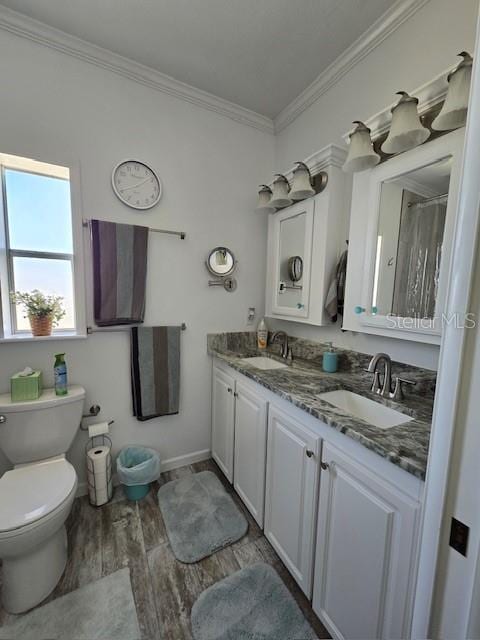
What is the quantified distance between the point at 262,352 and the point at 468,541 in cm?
165

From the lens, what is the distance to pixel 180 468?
2.08m

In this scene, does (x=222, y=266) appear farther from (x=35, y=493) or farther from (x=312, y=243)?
(x=35, y=493)

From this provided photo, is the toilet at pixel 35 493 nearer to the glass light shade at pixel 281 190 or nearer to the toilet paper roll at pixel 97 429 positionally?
the toilet paper roll at pixel 97 429

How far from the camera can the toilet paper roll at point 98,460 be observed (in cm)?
165

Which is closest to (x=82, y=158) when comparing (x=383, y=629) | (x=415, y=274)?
(x=415, y=274)

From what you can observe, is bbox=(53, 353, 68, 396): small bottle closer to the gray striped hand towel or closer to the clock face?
the gray striped hand towel

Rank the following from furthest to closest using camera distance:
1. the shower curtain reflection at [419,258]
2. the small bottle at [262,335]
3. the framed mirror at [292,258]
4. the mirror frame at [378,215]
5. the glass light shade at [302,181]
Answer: the small bottle at [262,335]
the framed mirror at [292,258]
the glass light shade at [302,181]
the shower curtain reflection at [419,258]
the mirror frame at [378,215]

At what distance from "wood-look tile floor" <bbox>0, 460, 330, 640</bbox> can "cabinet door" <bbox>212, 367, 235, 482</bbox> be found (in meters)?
0.30

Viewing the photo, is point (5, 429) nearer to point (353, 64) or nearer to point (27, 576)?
point (27, 576)

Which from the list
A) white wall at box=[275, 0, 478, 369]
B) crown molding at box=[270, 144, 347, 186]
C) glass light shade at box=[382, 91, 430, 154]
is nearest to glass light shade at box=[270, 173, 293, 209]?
crown molding at box=[270, 144, 347, 186]

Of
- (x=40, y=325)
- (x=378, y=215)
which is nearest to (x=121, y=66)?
(x=40, y=325)

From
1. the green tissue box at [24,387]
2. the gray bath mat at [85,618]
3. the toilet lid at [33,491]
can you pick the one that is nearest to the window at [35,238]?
the green tissue box at [24,387]

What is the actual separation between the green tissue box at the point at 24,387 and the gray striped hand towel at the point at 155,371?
0.54m

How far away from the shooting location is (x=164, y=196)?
1.85 m
